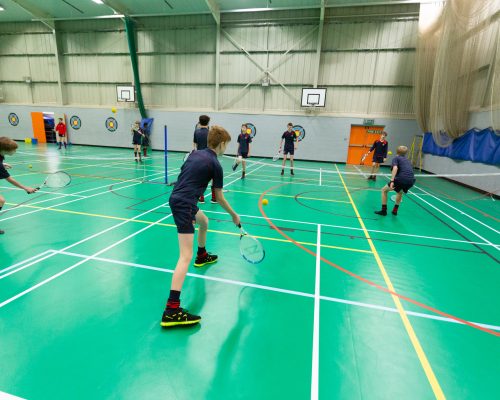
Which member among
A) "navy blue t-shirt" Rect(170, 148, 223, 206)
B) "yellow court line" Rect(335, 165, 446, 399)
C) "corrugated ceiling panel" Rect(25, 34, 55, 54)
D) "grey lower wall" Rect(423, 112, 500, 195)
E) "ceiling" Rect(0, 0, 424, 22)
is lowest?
"yellow court line" Rect(335, 165, 446, 399)

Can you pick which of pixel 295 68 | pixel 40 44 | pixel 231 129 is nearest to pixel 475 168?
pixel 295 68

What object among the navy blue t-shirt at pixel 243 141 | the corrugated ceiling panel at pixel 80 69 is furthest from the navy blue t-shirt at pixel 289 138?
the corrugated ceiling panel at pixel 80 69

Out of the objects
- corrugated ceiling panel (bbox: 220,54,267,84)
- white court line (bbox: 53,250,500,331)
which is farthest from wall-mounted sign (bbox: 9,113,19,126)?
white court line (bbox: 53,250,500,331)

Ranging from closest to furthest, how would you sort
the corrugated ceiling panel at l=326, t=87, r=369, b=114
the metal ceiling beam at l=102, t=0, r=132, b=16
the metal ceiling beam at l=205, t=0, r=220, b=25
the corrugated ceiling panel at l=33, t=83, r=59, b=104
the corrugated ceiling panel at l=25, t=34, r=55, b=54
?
1. the metal ceiling beam at l=205, t=0, r=220, b=25
2. the metal ceiling beam at l=102, t=0, r=132, b=16
3. the corrugated ceiling panel at l=326, t=87, r=369, b=114
4. the corrugated ceiling panel at l=25, t=34, r=55, b=54
5. the corrugated ceiling panel at l=33, t=83, r=59, b=104

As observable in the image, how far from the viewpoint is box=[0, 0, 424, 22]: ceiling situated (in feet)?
52.5

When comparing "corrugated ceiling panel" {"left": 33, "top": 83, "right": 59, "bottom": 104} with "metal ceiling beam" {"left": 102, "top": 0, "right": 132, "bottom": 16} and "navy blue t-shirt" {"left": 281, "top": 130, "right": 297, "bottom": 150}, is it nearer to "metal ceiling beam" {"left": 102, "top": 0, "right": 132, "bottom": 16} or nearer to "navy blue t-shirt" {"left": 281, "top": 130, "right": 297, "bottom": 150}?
"metal ceiling beam" {"left": 102, "top": 0, "right": 132, "bottom": 16}

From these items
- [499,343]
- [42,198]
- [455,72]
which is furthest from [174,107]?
[499,343]

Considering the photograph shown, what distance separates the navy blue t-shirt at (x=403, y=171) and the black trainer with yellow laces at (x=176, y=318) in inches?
230

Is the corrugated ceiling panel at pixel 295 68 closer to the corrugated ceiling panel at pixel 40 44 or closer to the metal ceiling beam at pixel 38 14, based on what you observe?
the metal ceiling beam at pixel 38 14

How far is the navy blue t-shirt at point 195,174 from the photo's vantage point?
277 centimetres

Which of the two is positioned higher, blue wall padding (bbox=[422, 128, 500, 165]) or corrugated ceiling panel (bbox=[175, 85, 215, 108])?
corrugated ceiling panel (bbox=[175, 85, 215, 108])

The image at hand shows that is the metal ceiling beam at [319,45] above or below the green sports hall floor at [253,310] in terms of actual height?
above

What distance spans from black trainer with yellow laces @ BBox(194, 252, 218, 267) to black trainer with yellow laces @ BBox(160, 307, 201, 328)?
125cm

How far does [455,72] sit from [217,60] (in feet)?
42.9
